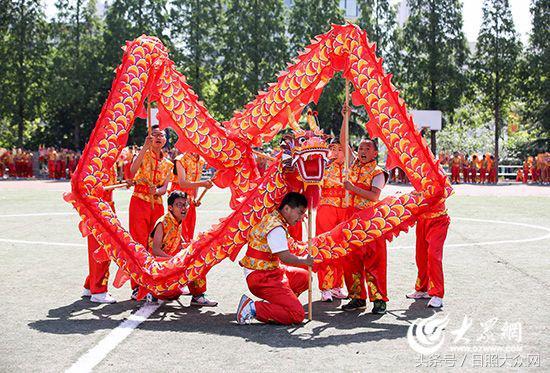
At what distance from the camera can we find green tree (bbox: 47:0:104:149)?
146ft

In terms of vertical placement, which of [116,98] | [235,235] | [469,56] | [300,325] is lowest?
[300,325]

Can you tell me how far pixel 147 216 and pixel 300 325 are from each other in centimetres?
242

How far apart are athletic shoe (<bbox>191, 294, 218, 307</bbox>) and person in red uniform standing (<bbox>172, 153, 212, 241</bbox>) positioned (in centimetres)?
102

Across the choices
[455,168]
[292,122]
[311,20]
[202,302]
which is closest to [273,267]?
[202,302]

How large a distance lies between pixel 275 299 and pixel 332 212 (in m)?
1.78

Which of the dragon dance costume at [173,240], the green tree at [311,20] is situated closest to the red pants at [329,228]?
the dragon dance costume at [173,240]

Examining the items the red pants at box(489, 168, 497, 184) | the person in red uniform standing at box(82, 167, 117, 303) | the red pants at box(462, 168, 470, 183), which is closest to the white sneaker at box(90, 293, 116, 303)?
the person in red uniform standing at box(82, 167, 117, 303)

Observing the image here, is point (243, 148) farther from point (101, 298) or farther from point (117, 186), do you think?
point (101, 298)

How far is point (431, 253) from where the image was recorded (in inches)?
311

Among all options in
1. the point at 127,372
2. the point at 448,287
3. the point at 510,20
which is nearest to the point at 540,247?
the point at 448,287

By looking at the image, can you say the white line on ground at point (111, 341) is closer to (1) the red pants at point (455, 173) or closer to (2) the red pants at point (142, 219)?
(2) the red pants at point (142, 219)

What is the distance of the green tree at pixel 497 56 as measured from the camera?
41000 millimetres

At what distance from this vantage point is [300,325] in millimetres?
6945

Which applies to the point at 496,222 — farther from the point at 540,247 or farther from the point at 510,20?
the point at 510,20
